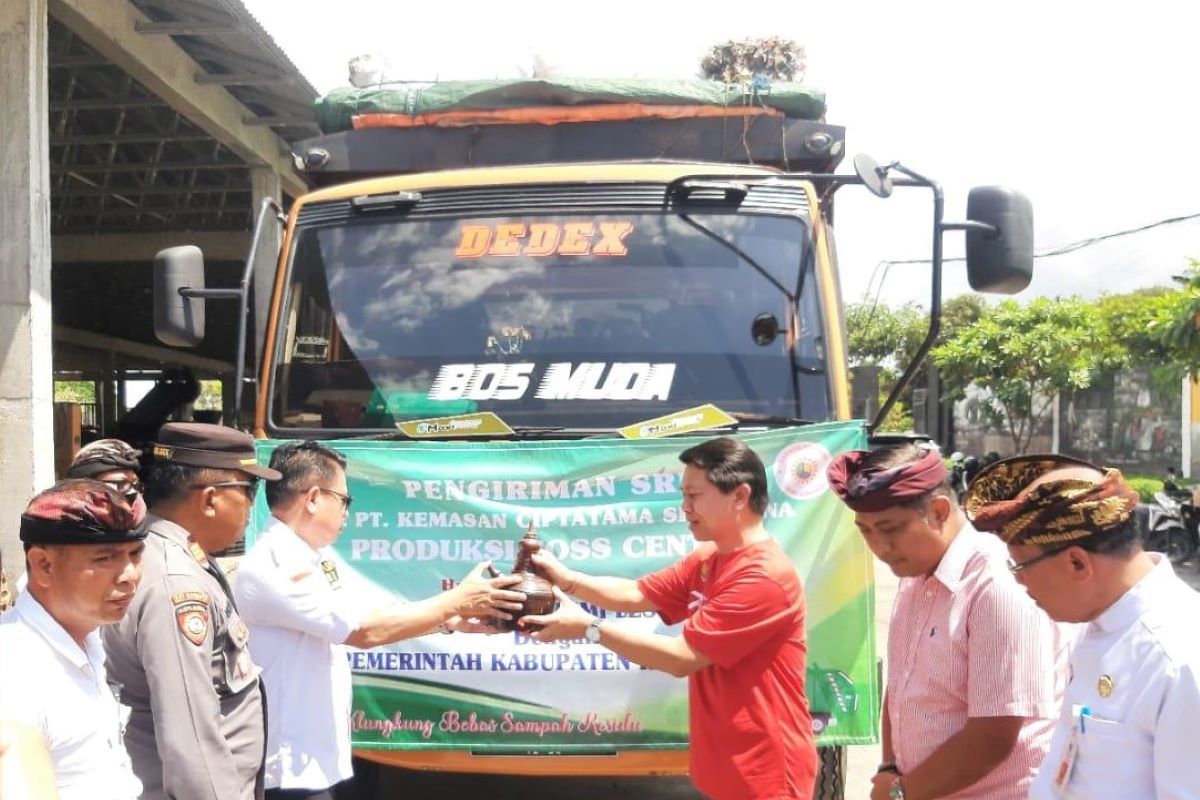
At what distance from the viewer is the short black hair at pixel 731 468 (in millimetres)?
2996

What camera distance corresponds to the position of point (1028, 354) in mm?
26406

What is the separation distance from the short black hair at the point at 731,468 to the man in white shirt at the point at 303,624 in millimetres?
687

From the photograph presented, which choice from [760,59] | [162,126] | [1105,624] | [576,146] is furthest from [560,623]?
[162,126]

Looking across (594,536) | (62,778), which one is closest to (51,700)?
(62,778)

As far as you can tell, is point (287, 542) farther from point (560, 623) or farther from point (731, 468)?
point (731, 468)

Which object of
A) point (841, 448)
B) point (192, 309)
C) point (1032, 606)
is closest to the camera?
point (1032, 606)

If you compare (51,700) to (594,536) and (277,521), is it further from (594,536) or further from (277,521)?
(594,536)

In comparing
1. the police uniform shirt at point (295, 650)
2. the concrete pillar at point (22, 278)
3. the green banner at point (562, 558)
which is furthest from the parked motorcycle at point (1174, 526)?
the police uniform shirt at point (295, 650)

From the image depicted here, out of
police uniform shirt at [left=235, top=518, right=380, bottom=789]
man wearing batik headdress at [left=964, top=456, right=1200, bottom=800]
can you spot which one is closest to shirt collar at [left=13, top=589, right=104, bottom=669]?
police uniform shirt at [left=235, top=518, right=380, bottom=789]

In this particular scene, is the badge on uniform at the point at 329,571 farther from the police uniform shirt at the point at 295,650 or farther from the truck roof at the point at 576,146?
Result: the truck roof at the point at 576,146

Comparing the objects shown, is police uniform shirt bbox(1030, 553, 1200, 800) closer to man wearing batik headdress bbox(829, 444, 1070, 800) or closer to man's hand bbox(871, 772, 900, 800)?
man wearing batik headdress bbox(829, 444, 1070, 800)

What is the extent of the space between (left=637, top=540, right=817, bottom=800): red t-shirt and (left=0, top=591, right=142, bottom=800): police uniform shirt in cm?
139

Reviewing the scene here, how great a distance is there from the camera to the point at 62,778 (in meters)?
2.00

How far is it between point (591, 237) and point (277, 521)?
6.12 feet
